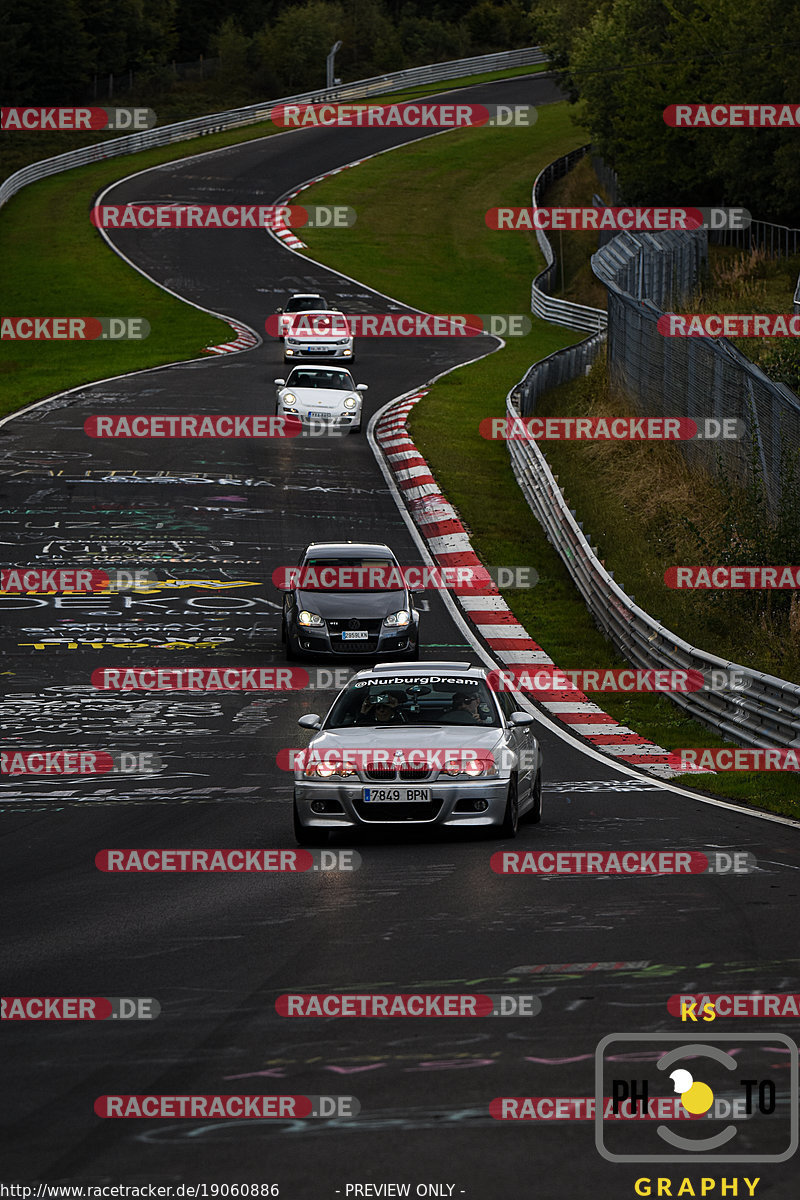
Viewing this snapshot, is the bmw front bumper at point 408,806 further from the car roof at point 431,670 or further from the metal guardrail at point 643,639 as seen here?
the metal guardrail at point 643,639

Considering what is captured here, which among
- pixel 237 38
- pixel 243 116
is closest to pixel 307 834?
pixel 243 116

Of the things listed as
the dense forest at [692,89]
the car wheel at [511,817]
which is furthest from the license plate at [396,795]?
the dense forest at [692,89]

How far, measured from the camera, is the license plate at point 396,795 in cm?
1253

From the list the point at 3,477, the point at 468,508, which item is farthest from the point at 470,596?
the point at 3,477

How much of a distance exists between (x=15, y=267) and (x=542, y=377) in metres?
30.0

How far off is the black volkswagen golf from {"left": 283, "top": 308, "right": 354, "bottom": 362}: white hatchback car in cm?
2472

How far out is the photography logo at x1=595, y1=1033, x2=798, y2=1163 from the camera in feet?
19.8

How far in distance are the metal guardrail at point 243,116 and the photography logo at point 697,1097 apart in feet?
246

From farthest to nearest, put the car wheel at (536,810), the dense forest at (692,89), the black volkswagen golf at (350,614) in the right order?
the dense forest at (692,89) < the black volkswagen golf at (350,614) < the car wheel at (536,810)

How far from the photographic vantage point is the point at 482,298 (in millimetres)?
63938

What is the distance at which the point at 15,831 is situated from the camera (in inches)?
518

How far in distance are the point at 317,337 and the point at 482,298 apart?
58.4ft

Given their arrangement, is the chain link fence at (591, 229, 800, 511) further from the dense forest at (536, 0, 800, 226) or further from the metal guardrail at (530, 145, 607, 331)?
the dense forest at (536, 0, 800, 226)

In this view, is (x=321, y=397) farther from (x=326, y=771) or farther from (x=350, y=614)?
(x=326, y=771)
